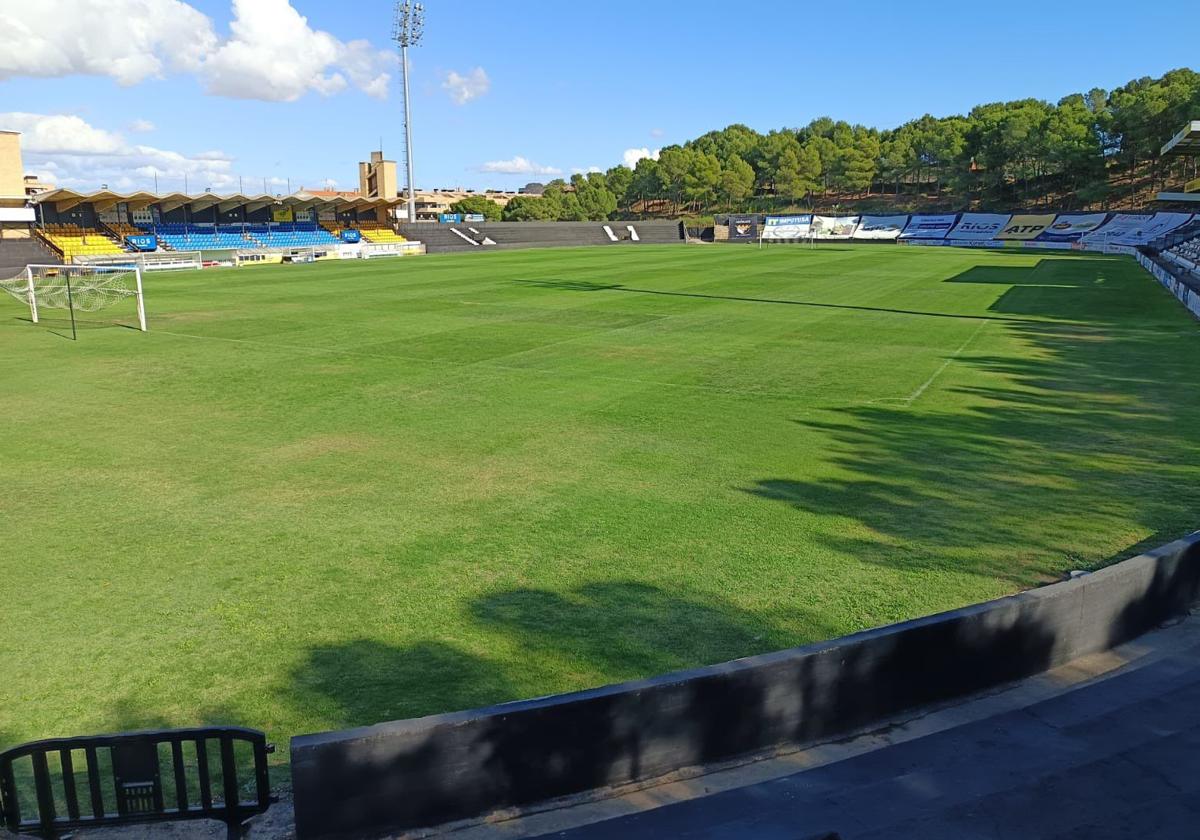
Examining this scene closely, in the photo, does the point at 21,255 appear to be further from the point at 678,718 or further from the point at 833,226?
the point at 833,226

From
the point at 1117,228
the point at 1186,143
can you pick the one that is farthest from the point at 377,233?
the point at 1117,228

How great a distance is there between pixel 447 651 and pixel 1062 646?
4937 millimetres

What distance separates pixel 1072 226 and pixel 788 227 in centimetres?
3018

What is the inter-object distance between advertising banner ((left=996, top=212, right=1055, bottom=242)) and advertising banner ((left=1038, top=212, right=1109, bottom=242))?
86cm

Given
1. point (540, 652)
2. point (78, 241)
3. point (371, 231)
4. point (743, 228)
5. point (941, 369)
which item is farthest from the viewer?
point (743, 228)

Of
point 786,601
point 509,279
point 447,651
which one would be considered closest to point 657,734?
point 447,651

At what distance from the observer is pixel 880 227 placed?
98438 mm

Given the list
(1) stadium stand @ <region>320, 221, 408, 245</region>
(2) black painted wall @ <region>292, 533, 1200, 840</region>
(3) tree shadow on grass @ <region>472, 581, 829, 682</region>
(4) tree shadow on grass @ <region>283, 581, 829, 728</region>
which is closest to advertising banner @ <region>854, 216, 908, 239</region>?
(1) stadium stand @ <region>320, 221, 408, 245</region>

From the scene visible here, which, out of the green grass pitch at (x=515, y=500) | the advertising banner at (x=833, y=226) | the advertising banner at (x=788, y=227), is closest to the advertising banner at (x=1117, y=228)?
the advertising banner at (x=833, y=226)

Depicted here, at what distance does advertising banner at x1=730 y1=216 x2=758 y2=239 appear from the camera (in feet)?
336

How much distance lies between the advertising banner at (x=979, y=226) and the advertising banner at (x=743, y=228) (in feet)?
72.0

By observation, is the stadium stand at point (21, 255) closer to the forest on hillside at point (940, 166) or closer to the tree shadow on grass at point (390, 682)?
the tree shadow on grass at point (390, 682)

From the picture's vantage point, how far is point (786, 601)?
8203 millimetres

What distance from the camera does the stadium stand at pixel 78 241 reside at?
190 ft
